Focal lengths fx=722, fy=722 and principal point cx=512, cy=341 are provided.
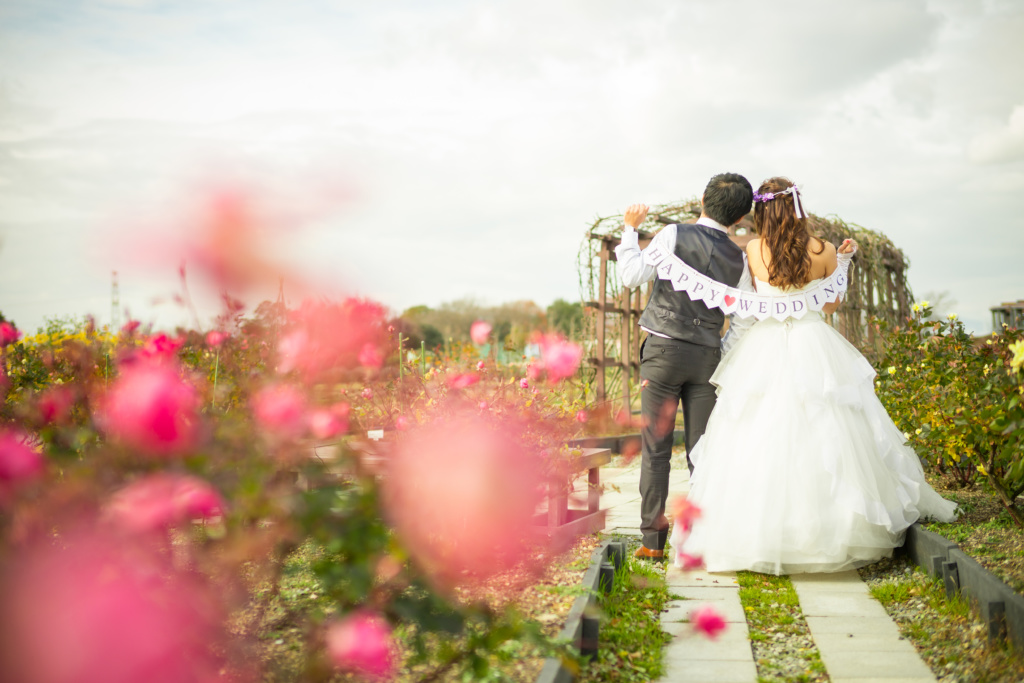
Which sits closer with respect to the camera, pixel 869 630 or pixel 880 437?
pixel 869 630

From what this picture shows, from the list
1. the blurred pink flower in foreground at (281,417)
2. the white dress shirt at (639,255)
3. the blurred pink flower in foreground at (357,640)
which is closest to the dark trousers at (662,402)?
the white dress shirt at (639,255)

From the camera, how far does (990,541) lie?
9.94ft

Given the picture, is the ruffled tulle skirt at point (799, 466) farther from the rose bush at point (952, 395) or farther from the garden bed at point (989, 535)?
the rose bush at point (952, 395)

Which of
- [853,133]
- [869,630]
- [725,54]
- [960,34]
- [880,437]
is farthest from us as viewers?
[853,133]

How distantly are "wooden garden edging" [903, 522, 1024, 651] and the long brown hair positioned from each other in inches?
49.0

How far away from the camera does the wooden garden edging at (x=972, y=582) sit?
84.3 inches

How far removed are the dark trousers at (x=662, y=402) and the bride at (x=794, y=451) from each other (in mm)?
85

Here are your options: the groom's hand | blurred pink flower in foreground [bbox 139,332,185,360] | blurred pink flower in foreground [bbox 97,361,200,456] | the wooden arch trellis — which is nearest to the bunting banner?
the groom's hand

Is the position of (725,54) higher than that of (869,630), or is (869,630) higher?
(725,54)

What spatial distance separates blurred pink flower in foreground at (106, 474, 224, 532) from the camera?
3.26 ft

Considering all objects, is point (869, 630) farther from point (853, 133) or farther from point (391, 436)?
point (853, 133)

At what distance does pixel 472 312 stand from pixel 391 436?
82.7 feet

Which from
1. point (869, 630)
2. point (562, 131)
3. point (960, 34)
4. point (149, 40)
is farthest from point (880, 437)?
point (960, 34)

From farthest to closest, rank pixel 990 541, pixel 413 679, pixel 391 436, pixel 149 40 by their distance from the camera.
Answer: pixel 391 436 → pixel 990 541 → pixel 413 679 → pixel 149 40
